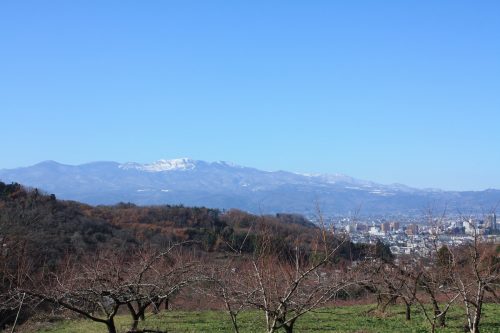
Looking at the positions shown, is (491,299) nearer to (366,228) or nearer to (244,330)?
(244,330)

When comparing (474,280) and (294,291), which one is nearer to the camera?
(294,291)

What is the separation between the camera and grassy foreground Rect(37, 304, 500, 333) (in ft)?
53.0

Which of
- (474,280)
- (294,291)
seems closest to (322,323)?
(474,280)

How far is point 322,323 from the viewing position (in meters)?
18.2

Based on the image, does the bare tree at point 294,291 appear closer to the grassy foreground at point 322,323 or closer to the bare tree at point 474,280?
the bare tree at point 474,280

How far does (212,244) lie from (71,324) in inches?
1026

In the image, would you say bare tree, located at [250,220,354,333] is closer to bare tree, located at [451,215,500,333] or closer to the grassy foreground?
bare tree, located at [451,215,500,333]

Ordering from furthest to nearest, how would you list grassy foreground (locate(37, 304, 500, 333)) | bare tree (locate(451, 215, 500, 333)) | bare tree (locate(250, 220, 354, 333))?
grassy foreground (locate(37, 304, 500, 333)) → bare tree (locate(451, 215, 500, 333)) → bare tree (locate(250, 220, 354, 333))

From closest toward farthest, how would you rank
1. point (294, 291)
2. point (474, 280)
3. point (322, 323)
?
point (294, 291) → point (474, 280) → point (322, 323)

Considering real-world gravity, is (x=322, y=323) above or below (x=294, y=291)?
below

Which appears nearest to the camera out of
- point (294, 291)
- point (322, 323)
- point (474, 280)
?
point (294, 291)

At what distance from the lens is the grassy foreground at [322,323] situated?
16.2m

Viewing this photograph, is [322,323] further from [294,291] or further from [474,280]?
[294,291]

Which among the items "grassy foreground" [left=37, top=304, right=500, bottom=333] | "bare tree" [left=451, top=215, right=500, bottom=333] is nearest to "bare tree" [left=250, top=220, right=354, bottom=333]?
"bare tree" [left=451, top=215, right=500, bottom=333]
